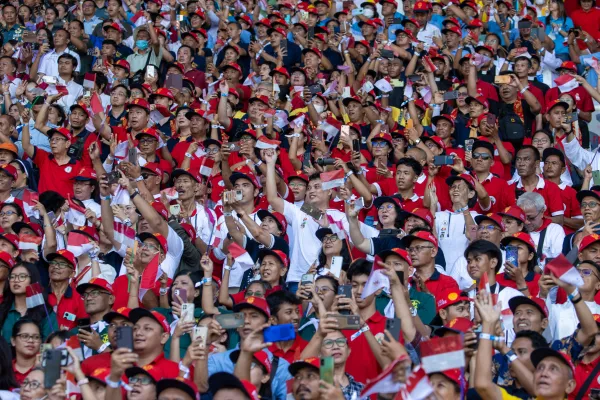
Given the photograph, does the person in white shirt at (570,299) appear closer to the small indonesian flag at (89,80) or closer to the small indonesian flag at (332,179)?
the small indonesian flag at (332,179)

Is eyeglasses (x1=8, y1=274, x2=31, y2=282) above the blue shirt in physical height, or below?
below

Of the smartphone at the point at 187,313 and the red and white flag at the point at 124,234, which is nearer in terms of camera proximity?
the smartphone at the point at 187,313

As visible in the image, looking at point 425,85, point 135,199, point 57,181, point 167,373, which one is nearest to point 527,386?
point 167,373

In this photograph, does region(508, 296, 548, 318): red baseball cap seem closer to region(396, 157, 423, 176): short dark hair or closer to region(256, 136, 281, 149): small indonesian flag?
region(396, 157, 423, 176): short dark hair

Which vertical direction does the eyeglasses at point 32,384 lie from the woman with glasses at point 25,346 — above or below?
above

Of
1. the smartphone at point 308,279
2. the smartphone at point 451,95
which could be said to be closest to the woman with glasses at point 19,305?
the smartphone at point 308,279

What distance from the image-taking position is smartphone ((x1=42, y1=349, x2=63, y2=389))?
643 centimetres

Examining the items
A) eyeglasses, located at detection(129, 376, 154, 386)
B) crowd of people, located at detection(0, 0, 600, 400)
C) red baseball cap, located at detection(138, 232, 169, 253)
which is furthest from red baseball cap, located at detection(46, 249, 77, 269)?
eyeglasses, located at detection(129, 376, 154, 386)

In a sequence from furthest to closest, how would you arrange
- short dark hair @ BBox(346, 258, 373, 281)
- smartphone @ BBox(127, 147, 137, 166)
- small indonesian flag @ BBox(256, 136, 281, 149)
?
1. small indonesian flag @ BBox(256, 136, 281, 149)
2. smartphone @ BBox(127, 147, 137, 166)
3. short dark hair @ BBox(346, 258, 373, 281)

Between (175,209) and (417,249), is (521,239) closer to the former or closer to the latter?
(417,249)

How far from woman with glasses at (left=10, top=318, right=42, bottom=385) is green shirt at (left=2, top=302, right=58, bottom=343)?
47cm

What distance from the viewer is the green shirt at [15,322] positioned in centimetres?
879

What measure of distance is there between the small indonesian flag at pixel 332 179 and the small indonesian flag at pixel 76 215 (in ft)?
7.47

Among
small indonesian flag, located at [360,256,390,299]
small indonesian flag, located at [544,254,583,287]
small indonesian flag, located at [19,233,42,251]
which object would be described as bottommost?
small indonesian flag, located at [19,233,42,251]
